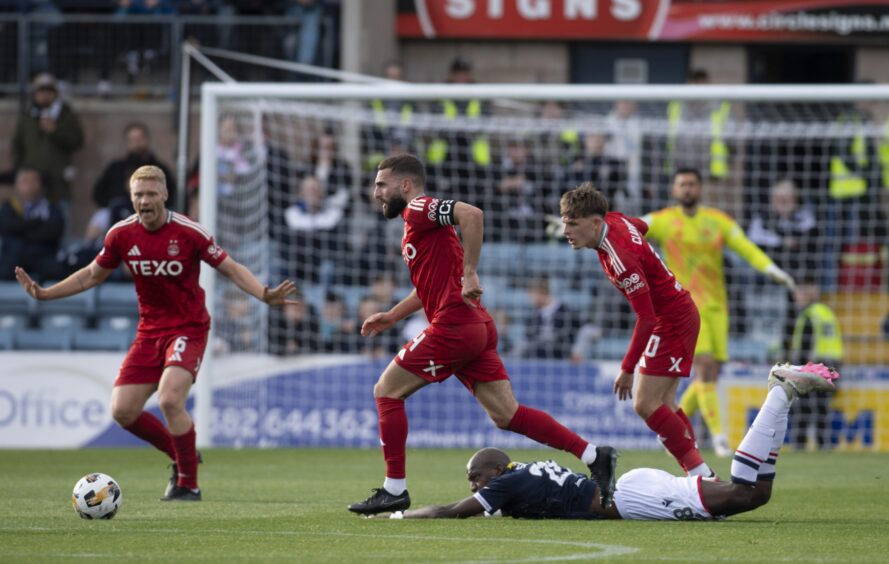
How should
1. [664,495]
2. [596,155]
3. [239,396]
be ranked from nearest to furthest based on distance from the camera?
[664,495]
[239,396]
[596,155]

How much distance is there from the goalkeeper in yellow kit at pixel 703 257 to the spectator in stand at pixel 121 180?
7.24 m

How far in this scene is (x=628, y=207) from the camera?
59.0ft

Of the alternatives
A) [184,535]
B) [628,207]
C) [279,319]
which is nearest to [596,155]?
[628,207]

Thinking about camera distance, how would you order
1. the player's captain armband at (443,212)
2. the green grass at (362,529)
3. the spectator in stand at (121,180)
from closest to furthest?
1. the green grass at (362,529)
2. the player's captain armband at (443,212)
3. the spectator in stand at (121,180)

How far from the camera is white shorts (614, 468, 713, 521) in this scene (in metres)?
8.30

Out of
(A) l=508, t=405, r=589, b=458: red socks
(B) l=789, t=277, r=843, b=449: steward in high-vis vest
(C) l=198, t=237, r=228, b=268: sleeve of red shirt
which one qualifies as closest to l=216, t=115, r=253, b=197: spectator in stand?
(B) l=789, t=277, r=843, b=449: steward in high-vis vest

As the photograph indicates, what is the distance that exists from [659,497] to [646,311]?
1.19m

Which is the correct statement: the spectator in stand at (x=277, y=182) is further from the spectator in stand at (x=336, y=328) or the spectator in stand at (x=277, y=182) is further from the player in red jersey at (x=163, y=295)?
the player in red jersey at (x=163, y=295)

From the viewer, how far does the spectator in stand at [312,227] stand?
1778cm

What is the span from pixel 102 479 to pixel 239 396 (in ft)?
25.7

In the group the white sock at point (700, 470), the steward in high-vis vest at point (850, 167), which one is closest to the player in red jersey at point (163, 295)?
the white sock at point (700, 470)

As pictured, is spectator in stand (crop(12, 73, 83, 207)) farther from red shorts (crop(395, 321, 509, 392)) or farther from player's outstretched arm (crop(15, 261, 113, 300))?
red shorts (crop(395, 321, 509, 392))

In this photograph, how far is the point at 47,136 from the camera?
63.1ft

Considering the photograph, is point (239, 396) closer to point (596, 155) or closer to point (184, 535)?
point (596, 155)
